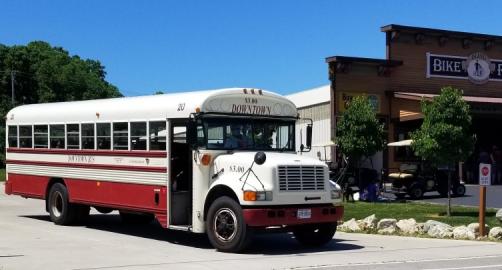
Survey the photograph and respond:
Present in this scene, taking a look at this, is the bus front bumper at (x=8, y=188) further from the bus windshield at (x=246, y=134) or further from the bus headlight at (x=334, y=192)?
the bus headlight at (x=334, y=192)

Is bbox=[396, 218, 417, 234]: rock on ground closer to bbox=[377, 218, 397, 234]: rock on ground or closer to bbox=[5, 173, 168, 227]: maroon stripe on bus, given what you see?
bbox=[377, 218, 397, 234]: rock on ground

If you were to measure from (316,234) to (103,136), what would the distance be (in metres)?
4.80

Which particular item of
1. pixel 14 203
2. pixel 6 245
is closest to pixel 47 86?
pixel 14 203

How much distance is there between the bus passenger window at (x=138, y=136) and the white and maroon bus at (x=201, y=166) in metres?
0.02

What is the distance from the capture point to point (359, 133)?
23984 mm

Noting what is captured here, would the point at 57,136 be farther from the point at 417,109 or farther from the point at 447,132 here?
the point at 417,109

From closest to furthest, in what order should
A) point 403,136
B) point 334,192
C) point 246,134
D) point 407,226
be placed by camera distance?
point 334,192
point 246,134
point 407,226
point 403,136

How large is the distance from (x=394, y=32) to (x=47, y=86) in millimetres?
43532

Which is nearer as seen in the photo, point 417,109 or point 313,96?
point 417,109

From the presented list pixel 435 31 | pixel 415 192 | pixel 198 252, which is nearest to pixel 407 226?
pixel 198 252

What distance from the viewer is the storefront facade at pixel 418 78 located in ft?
108

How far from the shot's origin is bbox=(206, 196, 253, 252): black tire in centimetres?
1130

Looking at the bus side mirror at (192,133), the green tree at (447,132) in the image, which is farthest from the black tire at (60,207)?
the green tree at (447,132)

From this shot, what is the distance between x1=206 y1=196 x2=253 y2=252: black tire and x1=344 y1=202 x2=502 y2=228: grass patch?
21.9ft
